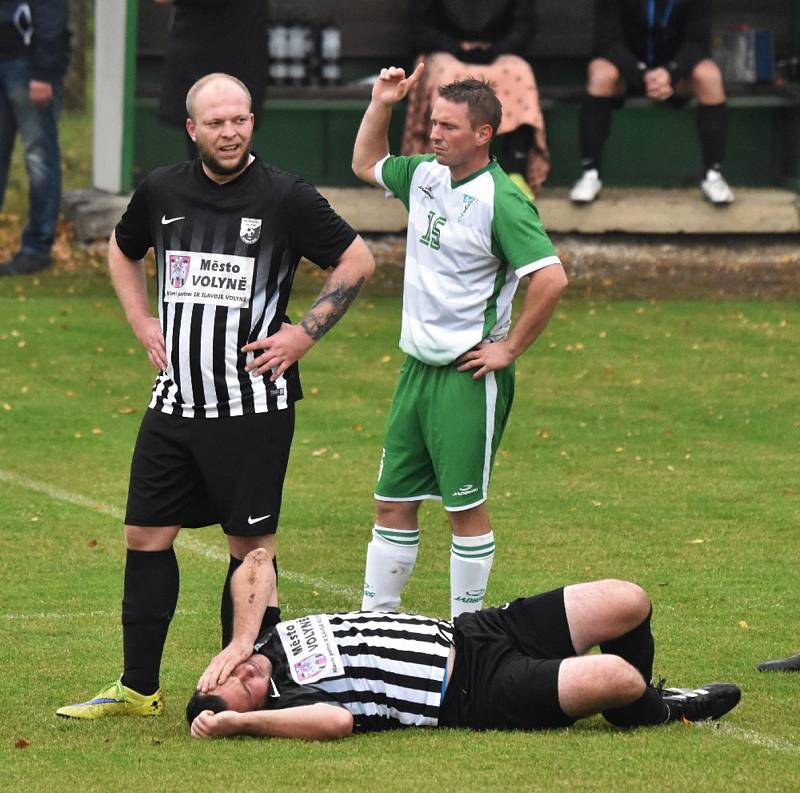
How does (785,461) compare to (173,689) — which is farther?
(785,461)

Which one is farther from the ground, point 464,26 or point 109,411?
point 464,26

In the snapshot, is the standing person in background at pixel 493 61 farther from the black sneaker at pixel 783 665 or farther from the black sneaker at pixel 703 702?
the black sneaker at pixel 703 702

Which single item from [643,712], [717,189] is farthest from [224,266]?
[717,189]

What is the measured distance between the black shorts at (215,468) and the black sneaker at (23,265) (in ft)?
34.4

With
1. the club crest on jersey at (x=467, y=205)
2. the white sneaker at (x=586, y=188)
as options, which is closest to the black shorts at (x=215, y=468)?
the club crest on jersey at (x=467, y=205)

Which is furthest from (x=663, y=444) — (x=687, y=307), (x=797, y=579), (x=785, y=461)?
(x=687, y=307)

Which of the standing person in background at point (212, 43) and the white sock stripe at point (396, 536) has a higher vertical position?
the standing person in background at point (212, 43)

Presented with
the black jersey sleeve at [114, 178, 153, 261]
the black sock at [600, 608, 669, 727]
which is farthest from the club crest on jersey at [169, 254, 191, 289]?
the black sock at [600, 608, 669, 727]

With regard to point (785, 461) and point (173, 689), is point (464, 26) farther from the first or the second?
point (173, 689)

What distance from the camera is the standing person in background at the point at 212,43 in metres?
15.5

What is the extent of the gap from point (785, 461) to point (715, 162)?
6559 millimetres

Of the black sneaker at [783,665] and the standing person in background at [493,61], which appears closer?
the black sneaker at [783,665]

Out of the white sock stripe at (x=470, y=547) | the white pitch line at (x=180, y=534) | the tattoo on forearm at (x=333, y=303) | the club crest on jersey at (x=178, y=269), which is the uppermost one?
the club crest on jersey at (x=178, y=269)

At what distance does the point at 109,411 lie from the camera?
42.6ft
